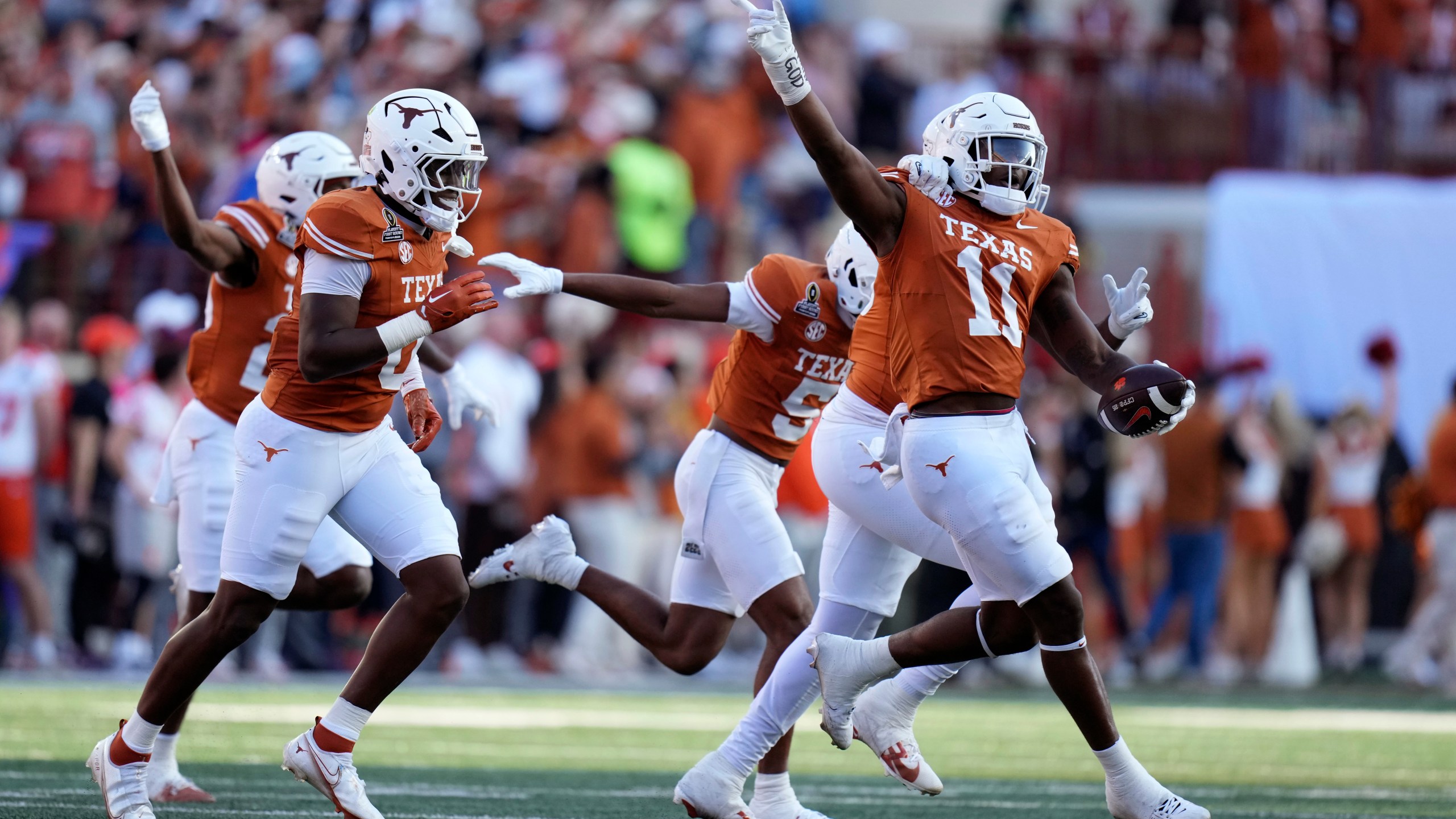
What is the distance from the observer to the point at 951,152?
5879 mm

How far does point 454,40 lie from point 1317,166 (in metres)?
7.24

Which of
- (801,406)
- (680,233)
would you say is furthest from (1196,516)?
(801,406)

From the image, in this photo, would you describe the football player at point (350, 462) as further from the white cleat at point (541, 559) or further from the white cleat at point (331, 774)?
the white cleat at point (541, 559)

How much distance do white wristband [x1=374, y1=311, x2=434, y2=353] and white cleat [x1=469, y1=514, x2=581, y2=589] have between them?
54.5 inches

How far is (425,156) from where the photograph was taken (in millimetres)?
5809

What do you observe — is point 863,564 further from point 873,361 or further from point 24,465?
point 24,465

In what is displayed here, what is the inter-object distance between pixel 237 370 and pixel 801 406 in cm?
193

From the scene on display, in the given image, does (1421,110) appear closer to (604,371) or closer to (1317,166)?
(1317,166)

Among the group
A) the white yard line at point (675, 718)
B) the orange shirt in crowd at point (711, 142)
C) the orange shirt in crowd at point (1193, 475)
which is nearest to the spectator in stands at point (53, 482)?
the white yard line at point (675, 718)

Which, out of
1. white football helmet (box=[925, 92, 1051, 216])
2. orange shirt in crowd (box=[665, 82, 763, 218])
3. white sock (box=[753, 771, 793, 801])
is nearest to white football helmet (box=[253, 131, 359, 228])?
white football helmet (box=[925, 92, 1051, 216])

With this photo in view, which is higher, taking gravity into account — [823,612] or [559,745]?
[823,612]

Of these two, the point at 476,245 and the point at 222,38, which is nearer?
the point at 476,245

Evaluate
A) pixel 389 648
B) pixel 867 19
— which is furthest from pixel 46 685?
pixel 867 19

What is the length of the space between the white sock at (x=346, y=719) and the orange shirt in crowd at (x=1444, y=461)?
28.2 ft
